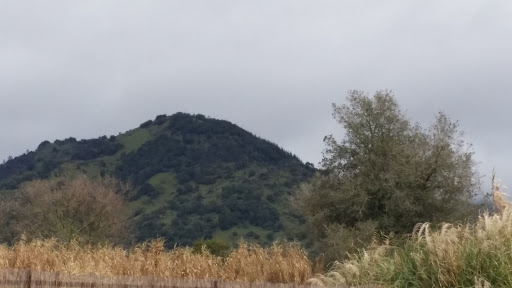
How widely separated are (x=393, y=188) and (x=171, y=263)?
14.1 m

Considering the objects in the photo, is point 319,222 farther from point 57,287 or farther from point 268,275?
point 57,287

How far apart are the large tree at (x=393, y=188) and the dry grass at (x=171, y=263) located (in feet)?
36.1

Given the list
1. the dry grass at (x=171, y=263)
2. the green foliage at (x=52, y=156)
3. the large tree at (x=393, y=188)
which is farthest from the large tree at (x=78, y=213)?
the green foliage at (x=52, y=156)

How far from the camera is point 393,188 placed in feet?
A: 92.1

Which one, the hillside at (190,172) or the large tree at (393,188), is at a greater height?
the hillside at (190,172)

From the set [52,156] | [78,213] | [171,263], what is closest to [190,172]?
[52,156]

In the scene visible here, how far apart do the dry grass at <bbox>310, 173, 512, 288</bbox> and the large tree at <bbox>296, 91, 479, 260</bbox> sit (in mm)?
15423

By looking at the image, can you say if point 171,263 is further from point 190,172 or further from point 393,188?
point 190,172

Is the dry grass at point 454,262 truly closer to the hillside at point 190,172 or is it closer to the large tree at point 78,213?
the large tree at point 78,213

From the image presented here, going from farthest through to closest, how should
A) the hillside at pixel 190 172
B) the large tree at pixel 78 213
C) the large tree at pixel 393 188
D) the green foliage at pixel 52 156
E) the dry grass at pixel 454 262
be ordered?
the green foliage at pixel 52 156 → the hillside at pixel 190 172 → the large tree at pixel 78 213 → the large tree at pixel 393 188 → the dry grass at pixel 454 262

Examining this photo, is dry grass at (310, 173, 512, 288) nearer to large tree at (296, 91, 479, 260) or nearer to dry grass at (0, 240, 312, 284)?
dry grass at (0, 240, 312, 284)

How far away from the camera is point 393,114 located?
100 feet

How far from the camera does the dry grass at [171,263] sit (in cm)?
1390

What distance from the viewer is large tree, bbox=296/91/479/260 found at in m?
28.0
